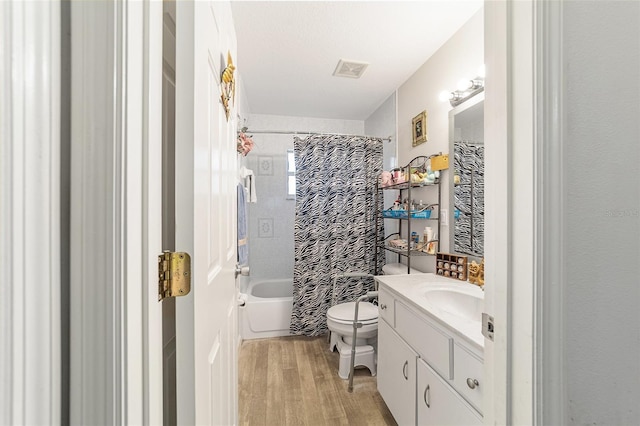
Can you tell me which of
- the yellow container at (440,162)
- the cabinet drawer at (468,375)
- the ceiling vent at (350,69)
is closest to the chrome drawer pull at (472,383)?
the cabinet drawer at (468,375)

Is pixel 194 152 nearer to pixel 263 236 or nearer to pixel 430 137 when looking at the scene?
pixel 430 137

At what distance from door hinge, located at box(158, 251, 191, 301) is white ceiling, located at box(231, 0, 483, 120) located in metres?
1.63

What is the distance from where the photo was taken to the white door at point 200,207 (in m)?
0.55

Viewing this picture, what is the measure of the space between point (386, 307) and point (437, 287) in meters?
0.32

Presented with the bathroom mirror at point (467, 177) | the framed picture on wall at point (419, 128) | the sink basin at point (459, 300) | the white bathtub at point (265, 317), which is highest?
the framed picture on wall at point (419, 128)

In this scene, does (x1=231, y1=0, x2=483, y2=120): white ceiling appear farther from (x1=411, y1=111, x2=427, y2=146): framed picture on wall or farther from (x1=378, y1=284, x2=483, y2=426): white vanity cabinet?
(x1=378, y1=284, x2=483, y2=426): white vanity cabinet

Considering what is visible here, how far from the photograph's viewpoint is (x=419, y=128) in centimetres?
219

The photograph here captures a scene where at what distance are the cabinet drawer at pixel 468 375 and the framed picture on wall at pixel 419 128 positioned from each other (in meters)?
1.59

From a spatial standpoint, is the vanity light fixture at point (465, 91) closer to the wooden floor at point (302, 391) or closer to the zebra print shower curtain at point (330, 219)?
the zebra print shower curtain at point (330, 219)

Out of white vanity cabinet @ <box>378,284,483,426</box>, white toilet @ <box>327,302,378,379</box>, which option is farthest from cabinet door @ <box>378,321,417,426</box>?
white toilet @ <box>327,302,378,379</box>

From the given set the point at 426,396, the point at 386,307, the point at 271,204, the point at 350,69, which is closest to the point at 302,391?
the point at 386,307
